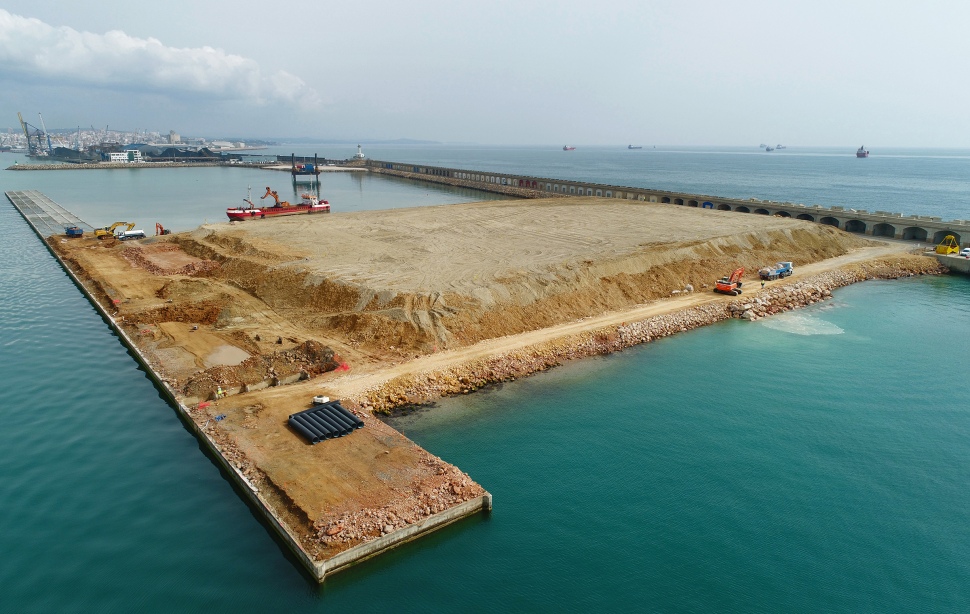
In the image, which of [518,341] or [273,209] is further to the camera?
[273,209]

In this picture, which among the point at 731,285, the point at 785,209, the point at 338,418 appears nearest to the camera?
the point at 338,418

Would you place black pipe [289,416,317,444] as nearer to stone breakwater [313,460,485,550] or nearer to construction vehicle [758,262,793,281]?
stone breakwater [313,460,485,550]

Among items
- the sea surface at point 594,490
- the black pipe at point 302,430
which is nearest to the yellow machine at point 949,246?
the sea surface at point 594,490

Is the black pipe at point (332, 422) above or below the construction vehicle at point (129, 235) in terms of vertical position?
below

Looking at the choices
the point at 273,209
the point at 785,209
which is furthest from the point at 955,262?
the point at 273,209

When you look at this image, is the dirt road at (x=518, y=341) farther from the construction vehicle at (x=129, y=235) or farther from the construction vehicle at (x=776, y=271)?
the construction vehicle at (x=129, y=235)

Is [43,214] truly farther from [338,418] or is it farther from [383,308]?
[338,418]

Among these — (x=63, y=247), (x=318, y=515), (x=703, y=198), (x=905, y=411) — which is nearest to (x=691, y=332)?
(x=905, y=411)
